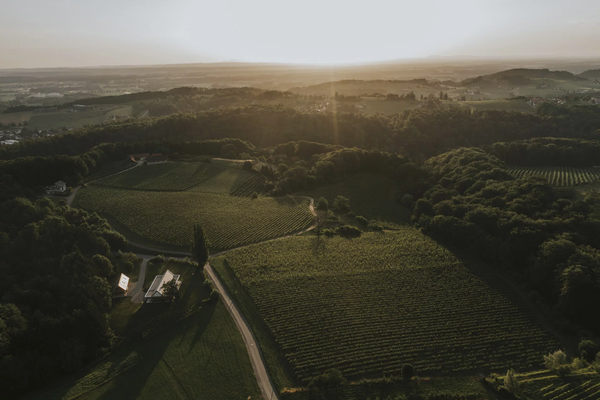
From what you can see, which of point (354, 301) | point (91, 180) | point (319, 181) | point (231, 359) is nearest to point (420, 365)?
point (354, 301)

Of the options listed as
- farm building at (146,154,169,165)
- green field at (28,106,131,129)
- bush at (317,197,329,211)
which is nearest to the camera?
bush at (317,197,329,211)

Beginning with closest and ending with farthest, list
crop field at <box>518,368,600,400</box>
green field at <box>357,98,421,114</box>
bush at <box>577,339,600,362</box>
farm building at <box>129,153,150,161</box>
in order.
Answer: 1. crop field at <box>518,368,600,400</box>
2. bush at <box>577,339,600,362</box>
3. farm building at <box>129,153,150,161</box>
4. green field at <box>357,98,421,114</box>

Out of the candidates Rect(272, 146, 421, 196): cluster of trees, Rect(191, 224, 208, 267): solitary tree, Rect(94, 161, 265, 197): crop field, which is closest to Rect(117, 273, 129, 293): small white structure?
Rect(191, 224, 208, 267): solitary tree

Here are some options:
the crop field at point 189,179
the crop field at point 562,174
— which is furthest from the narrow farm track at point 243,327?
the crop field at point 562,174

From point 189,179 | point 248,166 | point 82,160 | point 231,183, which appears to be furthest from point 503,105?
point 82,160

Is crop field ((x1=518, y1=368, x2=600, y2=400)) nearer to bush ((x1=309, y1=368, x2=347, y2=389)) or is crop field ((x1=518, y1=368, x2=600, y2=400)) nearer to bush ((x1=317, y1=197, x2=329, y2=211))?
bush ((x1=309, y1=368, x2=347, y2=389))

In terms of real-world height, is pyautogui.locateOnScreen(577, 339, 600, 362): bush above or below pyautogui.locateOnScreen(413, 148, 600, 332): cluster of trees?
below

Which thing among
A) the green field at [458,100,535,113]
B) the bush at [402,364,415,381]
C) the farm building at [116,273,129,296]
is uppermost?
the green field at [458,100,535,113]
